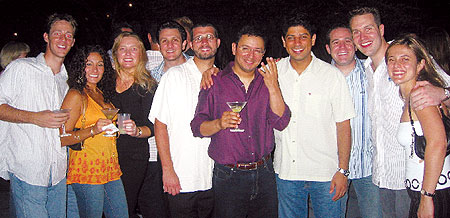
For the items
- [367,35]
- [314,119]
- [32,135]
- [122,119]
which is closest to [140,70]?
[122,119]

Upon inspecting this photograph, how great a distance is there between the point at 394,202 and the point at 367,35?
1.87 metres

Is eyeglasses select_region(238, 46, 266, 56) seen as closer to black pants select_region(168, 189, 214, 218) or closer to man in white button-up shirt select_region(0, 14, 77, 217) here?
black pants select_region(168, 189, 214, 218)

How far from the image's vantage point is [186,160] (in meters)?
3.87

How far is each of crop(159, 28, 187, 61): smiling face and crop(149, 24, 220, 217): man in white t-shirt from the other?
77 cm

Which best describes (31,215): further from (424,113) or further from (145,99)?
(424,113)

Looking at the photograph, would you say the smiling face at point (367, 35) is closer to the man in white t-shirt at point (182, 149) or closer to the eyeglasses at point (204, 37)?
the eyeglasses at point (204, 37)

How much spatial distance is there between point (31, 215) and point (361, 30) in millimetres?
4170

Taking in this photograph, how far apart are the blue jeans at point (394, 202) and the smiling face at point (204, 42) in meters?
2.40

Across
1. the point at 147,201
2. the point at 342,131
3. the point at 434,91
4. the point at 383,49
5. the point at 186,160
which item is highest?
the point at 383,49

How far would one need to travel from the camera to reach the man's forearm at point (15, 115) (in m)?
3.70

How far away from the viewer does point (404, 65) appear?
3.41 m

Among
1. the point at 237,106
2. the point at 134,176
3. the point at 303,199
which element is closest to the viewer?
the point at 237,106

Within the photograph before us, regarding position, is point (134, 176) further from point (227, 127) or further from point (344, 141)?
point (344, 141)

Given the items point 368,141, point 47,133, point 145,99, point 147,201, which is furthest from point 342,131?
point 47,133
